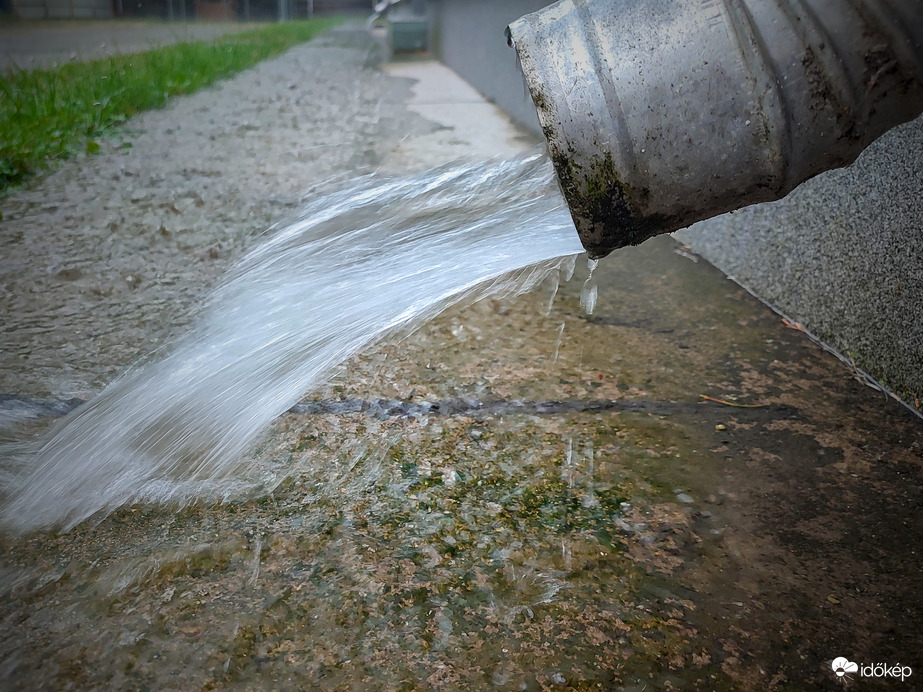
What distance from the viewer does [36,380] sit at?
6.10ft

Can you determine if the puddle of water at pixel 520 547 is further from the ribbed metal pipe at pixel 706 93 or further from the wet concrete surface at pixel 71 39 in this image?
the wet concrete surface at pixel 71 39

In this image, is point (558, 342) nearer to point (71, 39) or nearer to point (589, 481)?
point (589, 481)

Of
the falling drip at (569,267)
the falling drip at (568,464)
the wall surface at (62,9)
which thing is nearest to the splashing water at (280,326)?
the falling drip at (569,267)

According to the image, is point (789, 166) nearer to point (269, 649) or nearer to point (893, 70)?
point (893, 70)

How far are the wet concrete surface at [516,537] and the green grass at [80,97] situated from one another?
1.65 meters

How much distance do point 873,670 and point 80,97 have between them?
422cm

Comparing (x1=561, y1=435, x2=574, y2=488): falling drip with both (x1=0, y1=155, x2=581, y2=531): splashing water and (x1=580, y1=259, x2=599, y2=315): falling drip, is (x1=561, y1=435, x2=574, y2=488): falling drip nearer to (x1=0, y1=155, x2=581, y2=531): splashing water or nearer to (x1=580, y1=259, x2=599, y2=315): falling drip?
(x1=0, y1=155, x2=581, y2=531): splashing water

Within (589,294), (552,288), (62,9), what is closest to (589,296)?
(589,294)

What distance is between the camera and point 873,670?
1116 mm

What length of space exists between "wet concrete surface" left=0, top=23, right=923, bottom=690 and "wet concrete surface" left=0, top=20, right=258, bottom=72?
152 centimetres

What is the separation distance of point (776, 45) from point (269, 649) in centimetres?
127

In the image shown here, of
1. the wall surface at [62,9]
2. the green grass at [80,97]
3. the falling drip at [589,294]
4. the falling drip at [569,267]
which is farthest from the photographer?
the green grass at [80,97]

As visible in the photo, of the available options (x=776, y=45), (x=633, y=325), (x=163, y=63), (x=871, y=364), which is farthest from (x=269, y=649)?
(x=163, y=63)

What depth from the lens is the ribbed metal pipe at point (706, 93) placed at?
121 cm
